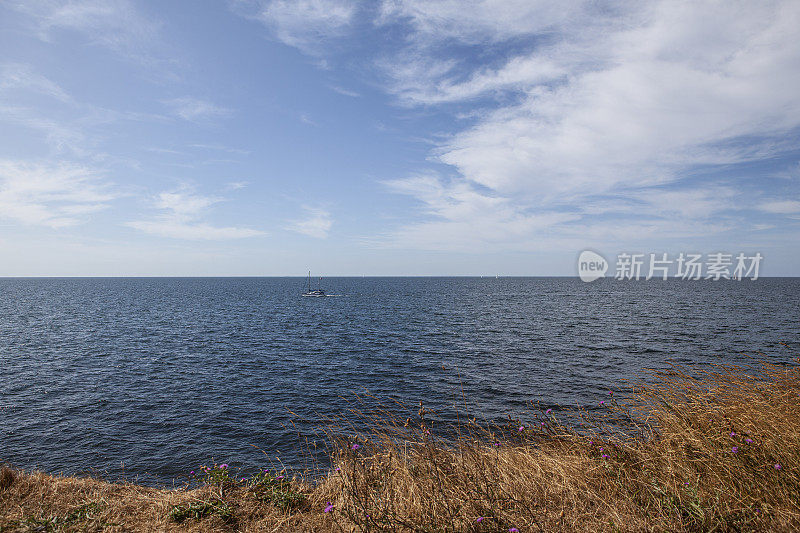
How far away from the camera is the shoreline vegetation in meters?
4.50

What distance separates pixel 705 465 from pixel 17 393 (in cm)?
3358

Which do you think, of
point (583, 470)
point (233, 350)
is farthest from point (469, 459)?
point (233, 350)

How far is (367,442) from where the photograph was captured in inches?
272

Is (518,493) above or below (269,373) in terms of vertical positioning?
above

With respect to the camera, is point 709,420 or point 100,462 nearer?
point 709,420

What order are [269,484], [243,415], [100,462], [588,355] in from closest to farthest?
[269,484] < [100,462] < [243,415] < [588,355]

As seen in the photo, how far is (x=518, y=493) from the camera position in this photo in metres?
5.25

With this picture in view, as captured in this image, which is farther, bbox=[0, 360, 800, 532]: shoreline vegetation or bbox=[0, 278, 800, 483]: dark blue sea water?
bbox=[0, 278, 800, 483]: dark blue sea water

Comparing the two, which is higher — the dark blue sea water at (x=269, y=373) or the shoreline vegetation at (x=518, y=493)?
the shoreline vegetation at (x=518, y=493)

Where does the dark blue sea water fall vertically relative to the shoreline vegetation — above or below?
below

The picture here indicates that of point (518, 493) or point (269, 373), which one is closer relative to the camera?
point (518, 493)

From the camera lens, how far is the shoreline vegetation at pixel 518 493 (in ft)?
14.8

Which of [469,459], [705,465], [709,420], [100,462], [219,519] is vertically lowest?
[100,462]

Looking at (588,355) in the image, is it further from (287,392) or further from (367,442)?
(367,442)
